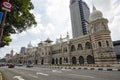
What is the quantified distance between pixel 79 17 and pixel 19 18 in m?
111

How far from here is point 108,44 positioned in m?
35.0

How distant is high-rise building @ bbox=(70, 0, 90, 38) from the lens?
115750mm

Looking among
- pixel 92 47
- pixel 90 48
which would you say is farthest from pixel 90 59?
pixel 92 47

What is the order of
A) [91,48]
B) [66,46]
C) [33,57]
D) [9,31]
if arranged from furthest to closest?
1. [33,57]
2. [66,46]
3. [91,48]
4. [9,31]

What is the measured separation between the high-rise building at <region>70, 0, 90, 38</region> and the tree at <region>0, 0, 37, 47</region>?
105 meters

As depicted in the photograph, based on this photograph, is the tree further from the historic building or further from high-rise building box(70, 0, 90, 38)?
high-rise building box(70, 0, 90, 38)

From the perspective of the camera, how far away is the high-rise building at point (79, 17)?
115750 millimetres

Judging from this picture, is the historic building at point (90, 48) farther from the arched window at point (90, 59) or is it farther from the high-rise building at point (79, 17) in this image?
the high-rise building at point (79, 17)

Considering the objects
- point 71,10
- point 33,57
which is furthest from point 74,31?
point 33,57

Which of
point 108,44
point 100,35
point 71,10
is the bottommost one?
point 108,44

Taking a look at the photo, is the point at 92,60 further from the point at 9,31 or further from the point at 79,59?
the point at 9,31

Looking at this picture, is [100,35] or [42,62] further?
[42,62]

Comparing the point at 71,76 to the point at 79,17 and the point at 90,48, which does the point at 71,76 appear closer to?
the point at 90,48

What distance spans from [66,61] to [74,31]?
248ft
